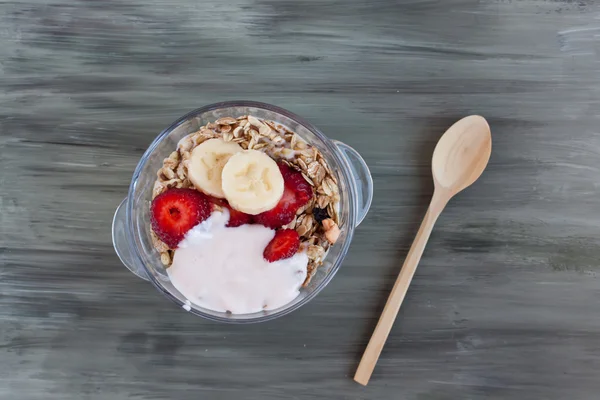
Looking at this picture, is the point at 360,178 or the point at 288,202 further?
the point at 360,178

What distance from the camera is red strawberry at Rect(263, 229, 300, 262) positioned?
90 centimetres

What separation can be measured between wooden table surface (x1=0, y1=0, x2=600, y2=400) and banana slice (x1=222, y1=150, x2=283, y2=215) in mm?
226

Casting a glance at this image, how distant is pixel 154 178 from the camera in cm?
101

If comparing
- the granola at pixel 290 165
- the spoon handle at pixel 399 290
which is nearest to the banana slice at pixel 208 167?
the granola at pixel 290 165

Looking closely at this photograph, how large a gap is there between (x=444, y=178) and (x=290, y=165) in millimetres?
328

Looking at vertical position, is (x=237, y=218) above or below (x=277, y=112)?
below

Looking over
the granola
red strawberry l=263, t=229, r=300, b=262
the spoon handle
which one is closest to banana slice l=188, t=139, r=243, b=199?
the granola

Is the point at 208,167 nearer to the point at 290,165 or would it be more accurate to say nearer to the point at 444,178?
the point at 290,165

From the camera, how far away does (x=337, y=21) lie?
1086mm

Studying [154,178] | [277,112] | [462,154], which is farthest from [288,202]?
[462,154]

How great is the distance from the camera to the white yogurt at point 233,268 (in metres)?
0.91

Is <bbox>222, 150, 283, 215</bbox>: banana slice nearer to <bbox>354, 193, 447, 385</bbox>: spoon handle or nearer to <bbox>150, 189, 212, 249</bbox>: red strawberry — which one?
<bbox>150, 189, 212, 249</bbox>: red strawberry

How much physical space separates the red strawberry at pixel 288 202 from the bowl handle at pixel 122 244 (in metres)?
0.30

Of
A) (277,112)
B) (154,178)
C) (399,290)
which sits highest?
(277,112)
